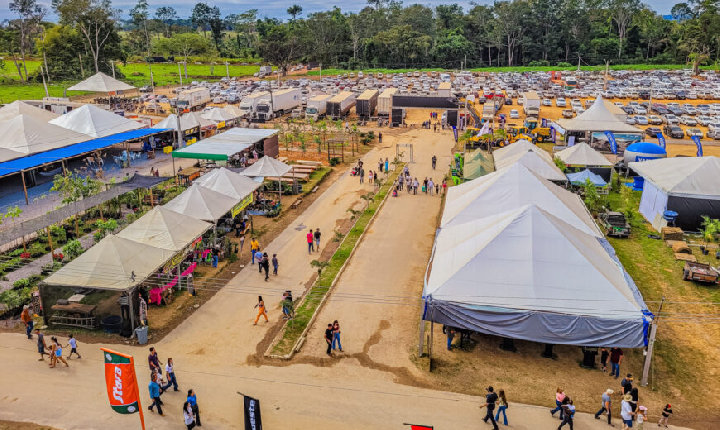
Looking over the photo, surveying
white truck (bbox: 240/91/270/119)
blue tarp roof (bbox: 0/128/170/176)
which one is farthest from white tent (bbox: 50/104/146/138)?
white truck (bbox: 240/91/270/119)

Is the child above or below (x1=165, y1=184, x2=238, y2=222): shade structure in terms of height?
below

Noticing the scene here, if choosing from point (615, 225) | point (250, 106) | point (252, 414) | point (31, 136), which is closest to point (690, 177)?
point (615, 225)

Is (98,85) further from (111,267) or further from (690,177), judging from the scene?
(690,177)

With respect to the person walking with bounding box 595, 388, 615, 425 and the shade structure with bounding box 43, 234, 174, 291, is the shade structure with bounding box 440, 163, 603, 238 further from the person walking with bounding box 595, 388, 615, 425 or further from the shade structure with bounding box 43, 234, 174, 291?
the shade structure with bounding box 43, 234, 174, 291

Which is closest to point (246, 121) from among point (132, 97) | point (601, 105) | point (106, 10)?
point (132, 97)

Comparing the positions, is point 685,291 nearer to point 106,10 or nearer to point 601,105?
point 601,105

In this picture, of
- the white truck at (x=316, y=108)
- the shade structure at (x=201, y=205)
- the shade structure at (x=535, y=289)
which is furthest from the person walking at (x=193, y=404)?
the white truck at (x=316, y=108)
